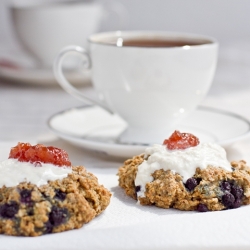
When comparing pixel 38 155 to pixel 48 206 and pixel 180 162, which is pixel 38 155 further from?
pixel 180 162

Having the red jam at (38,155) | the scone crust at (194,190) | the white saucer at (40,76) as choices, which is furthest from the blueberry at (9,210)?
the white saucer at (40,76)

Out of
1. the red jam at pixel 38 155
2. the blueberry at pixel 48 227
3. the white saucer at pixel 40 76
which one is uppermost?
the red jam at pixel 38 155

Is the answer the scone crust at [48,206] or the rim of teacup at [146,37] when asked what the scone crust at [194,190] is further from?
the rim of teacup at [146,37]

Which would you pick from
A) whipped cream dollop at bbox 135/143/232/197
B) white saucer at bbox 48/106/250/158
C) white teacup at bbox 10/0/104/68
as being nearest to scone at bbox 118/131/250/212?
whipped cream dollop at bbox 135/143/232/197

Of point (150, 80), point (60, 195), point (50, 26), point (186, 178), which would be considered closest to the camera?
point (60, 195)

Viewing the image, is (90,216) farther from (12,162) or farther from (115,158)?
(115,158)

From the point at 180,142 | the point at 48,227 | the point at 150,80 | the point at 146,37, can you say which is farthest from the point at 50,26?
the point at 48,227

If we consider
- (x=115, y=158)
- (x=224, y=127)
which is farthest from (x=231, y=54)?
(x=115, y=158)
